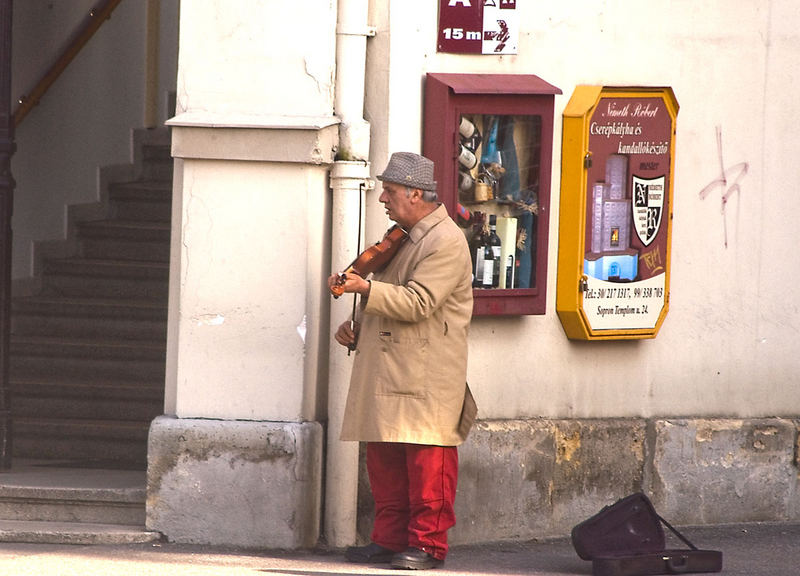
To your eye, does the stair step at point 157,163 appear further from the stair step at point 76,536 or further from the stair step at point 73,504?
the stair step at point 76,536

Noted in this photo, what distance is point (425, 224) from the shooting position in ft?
22.7

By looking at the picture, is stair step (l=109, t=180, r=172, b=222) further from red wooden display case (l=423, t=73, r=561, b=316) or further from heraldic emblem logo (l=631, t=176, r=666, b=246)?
heraldic emblem logo (l=631, t=176, r=666, b=246)

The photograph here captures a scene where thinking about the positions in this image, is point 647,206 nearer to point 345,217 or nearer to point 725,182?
point 725,182

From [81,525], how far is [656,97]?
3.55m

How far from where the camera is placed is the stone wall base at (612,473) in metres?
7.78

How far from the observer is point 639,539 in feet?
23.4

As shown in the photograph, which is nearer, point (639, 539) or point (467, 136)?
point (639, 539)

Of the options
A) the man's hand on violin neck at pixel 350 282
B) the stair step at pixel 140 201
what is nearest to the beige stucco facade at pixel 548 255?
the man's hand on violin neck at pixel 350 282

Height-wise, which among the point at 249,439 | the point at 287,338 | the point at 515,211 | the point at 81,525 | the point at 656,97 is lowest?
the point at 81,525

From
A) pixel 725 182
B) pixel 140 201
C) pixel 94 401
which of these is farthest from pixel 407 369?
pixel 140 201

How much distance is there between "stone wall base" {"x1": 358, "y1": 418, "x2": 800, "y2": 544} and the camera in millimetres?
7781

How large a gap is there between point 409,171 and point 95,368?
361 centimetres

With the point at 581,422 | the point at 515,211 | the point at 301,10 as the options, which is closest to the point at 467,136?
the point at 515,211

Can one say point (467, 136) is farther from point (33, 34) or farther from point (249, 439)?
point (33, 34)
